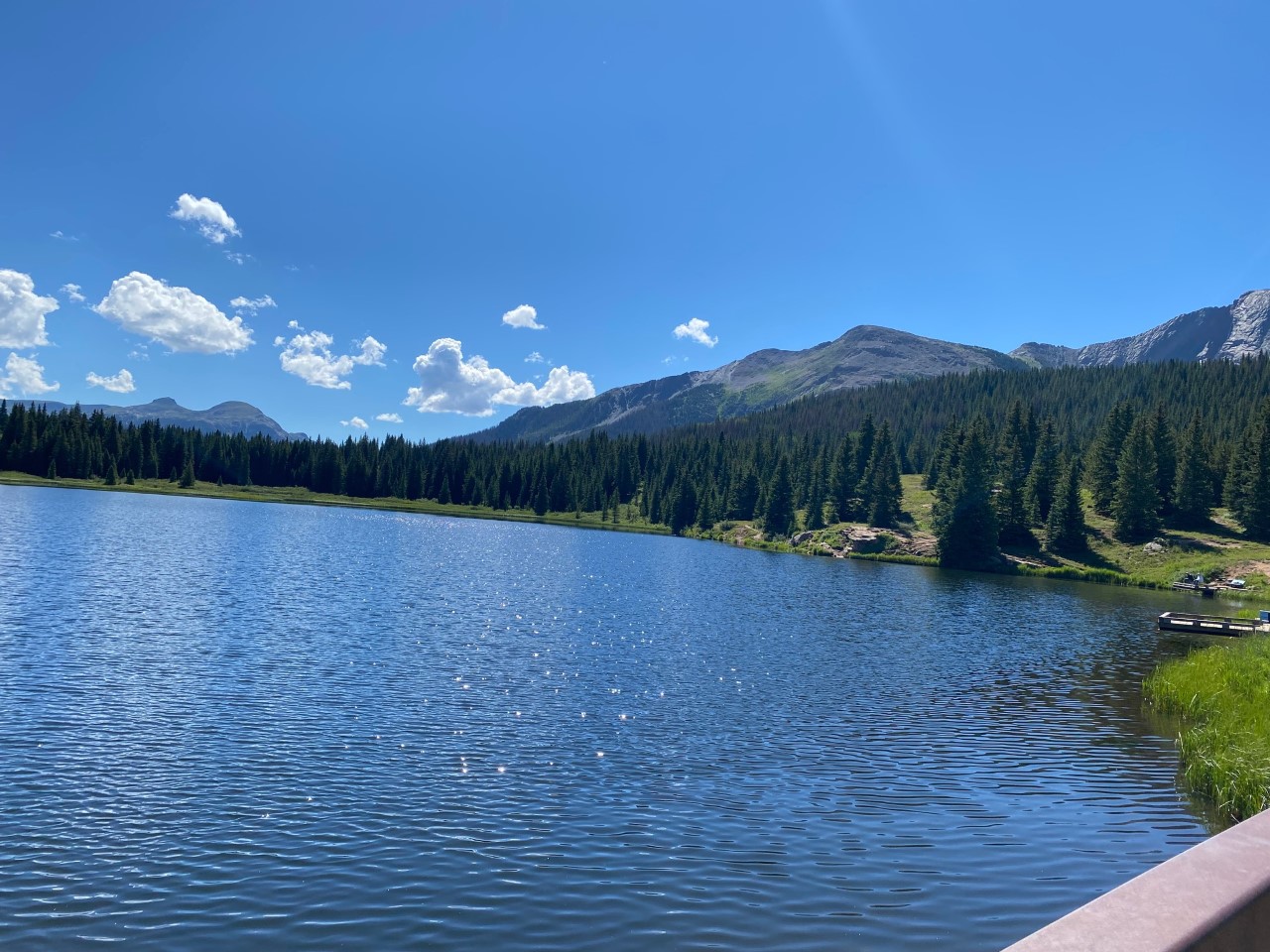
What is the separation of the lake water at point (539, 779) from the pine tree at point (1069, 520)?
9554 cm

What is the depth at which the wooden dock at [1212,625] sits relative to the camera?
61500 mm

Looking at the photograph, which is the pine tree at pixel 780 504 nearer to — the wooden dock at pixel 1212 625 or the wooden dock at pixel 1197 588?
the wooden dock at pixel 1197 588

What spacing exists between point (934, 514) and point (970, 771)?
125758 millimetres

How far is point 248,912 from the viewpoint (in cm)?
1519

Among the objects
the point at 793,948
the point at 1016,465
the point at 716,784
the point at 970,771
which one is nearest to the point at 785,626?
the point at 970,771

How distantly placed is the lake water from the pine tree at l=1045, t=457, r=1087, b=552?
313 feet

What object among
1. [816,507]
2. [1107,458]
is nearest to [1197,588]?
[1107,458]

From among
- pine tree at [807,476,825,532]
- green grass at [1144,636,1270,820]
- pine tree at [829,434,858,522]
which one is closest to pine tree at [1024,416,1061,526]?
pine tree at [829,434,858,522]

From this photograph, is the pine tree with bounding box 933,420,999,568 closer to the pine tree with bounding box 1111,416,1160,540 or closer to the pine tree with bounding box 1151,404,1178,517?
the pine tree with bounding box 1111,416,1160,540

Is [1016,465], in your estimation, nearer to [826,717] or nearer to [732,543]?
[732,543]

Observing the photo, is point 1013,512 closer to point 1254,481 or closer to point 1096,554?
point 1096,554

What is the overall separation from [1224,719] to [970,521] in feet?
377

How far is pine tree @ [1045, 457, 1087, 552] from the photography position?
13975cm

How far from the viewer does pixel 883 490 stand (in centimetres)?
16550
